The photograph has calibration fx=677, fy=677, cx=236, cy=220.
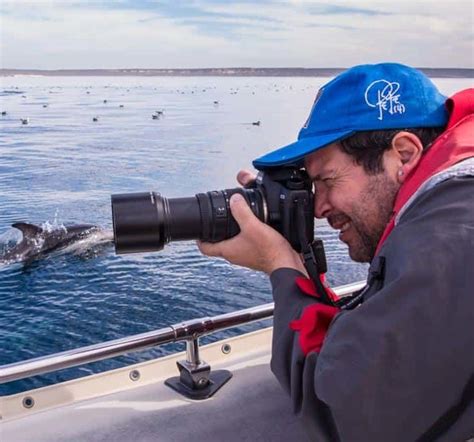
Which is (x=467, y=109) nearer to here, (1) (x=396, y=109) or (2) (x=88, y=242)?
(1) (x=396, y=109)

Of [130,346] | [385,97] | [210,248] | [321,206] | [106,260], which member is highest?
[385,97]

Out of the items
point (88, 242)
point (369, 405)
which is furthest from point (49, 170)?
point (369, 405)

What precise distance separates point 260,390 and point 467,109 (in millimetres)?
1033

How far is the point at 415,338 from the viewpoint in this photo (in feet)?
3.28

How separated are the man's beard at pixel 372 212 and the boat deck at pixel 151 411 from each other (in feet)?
2.01

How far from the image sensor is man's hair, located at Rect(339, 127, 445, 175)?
1275 millimetres

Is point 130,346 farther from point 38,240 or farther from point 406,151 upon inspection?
point 38,240

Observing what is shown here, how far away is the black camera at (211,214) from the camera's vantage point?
4.75 ft

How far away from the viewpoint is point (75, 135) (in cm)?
2811

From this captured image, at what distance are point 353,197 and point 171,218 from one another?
415mm

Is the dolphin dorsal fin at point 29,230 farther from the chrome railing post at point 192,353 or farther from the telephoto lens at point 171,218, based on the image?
the telephoto lens at point 171,218

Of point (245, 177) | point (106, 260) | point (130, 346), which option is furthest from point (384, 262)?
point (106, 260)

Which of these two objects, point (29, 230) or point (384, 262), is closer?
point (384, 262)

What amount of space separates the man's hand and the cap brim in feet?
0.33
